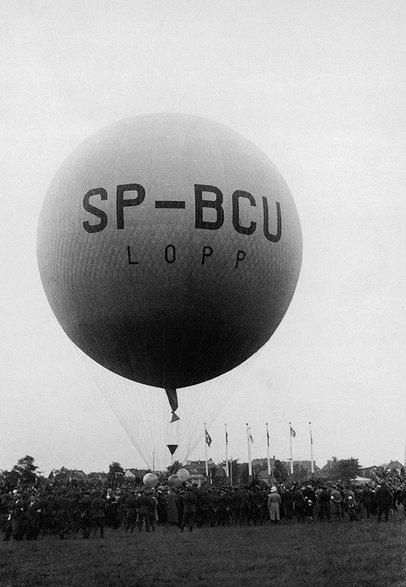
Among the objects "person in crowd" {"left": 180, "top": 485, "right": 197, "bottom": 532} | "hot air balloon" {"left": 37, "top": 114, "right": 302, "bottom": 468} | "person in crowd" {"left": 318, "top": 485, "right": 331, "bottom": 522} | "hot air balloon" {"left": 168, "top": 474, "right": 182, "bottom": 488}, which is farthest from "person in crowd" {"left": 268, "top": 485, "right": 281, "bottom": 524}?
"hot air balloon" {"left": 37, "top": 114, "right": 302, "bottom": 468}

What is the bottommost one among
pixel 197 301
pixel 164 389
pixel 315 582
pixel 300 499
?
pixel 315 582

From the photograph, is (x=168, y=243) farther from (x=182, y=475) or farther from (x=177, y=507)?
(x=182, y=475)

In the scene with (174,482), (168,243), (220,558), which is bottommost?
(220,558)

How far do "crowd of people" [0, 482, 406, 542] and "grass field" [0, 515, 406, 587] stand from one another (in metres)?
0.60

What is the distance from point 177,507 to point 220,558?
6.61 m

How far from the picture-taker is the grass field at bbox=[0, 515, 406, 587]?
34.2 feet

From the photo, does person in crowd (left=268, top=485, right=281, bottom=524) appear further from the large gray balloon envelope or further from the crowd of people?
the large gray balloon envelope

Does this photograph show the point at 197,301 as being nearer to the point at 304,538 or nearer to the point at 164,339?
the point at 164,339

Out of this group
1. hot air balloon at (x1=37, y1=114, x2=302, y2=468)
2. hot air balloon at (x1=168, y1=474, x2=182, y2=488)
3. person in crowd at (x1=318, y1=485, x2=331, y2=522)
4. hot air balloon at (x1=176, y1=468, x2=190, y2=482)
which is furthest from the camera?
hot air balloon at (x1=176, y1=468, x2=190, y2=482)

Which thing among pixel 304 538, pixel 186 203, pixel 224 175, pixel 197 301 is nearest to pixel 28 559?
pixel 304 538

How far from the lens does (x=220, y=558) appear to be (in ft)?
41.2

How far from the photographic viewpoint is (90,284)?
17656 millimetres

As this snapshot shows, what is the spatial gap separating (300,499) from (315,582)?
9.58 m

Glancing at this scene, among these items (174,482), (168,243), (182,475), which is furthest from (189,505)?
(168,243)
